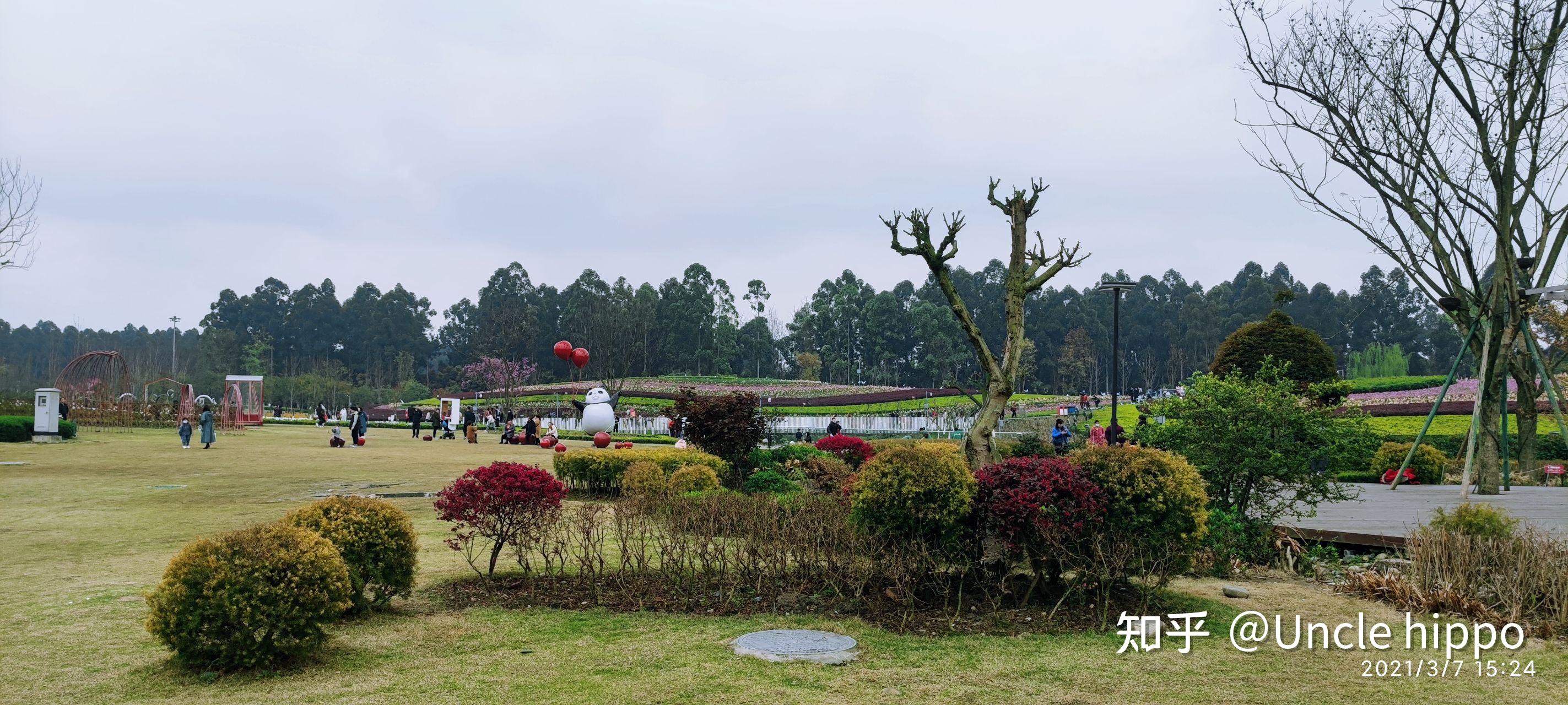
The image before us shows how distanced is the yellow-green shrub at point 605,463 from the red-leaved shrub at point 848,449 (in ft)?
7.74

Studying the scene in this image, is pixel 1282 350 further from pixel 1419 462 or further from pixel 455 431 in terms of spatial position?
pixel 455 431

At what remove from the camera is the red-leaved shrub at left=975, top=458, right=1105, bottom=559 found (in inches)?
276

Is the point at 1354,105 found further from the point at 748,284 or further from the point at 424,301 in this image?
the point at 424,301

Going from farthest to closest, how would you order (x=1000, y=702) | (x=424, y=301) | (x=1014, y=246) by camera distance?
(x=424, y=301) < (x=1014, y=246) < (x=1000, y=702)

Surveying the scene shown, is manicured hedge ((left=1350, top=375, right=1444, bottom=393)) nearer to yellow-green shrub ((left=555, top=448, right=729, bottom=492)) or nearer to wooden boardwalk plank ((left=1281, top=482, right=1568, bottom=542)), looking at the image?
wooden boardwalk plank ((left=1281, top=482, right=1568, bottom=542))

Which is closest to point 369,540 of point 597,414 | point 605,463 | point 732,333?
point 605,463

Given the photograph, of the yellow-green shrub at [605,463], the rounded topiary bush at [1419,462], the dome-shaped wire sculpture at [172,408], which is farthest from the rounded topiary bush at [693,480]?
the dome-shaped wire sculpture at [172,408]

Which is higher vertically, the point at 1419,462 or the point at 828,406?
the point at 828,406

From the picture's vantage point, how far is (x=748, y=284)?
10350 centimetres

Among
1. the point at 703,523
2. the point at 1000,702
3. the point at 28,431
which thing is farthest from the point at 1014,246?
the point at 28,431

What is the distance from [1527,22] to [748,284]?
300 feet

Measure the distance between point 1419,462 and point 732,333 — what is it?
7498 cm

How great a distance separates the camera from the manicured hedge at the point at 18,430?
27.8 m

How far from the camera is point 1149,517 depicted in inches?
281
